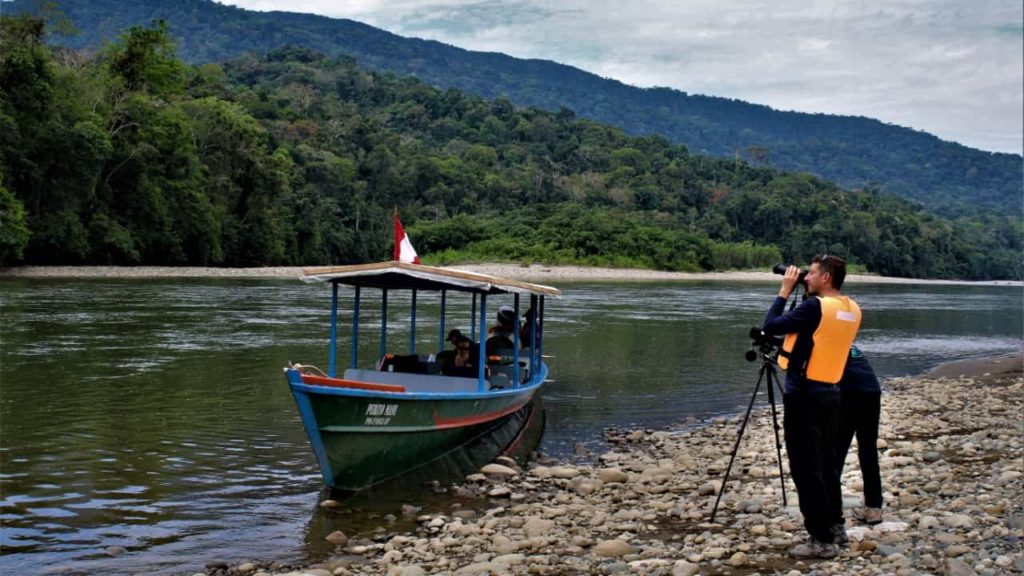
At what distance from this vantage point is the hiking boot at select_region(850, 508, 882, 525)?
7.35 m

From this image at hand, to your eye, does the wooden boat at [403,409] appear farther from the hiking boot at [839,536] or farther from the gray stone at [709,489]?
the hiking boot at [839,536]

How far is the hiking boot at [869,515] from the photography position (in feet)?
24.1

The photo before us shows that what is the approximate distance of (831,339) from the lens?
254 inches

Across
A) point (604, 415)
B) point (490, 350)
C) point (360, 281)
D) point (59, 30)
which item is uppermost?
point (59, 30)

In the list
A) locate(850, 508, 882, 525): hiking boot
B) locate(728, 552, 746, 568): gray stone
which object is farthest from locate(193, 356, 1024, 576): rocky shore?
locate(850, 508, 882, 525): hiking boot

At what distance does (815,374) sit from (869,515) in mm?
1689

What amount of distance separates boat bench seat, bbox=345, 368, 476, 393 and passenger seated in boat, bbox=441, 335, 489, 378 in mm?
334

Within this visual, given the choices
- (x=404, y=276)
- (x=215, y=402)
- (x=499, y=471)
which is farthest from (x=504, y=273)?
(x=499, y=471)

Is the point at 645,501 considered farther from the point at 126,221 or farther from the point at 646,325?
the point at 126,221

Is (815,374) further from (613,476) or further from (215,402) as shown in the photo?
(215,402)

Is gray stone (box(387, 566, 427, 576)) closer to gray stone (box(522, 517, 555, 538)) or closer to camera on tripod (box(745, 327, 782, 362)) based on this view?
gray stone (box(522, 517, 555, 538))

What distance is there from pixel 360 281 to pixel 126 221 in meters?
52.0

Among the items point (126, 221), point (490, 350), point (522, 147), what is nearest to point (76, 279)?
point (126, 221)

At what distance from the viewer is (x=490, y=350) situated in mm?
15383
